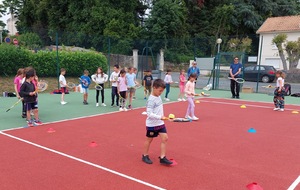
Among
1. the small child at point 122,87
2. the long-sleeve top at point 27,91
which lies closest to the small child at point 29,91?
the long-sleeve top at point 27,91

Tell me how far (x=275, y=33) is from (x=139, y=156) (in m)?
37.8

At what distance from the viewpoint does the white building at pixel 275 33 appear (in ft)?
120

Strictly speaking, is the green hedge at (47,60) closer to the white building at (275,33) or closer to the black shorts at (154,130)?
the black shorts at (154,130)

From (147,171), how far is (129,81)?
22.8 feet

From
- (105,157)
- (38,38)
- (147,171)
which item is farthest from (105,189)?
(38,38)

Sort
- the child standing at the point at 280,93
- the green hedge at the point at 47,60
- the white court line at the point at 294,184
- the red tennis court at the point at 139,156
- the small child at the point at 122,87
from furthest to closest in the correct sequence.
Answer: the green hedge at the point at 47,60, the child standing at the point at 280,93, the small child at the point at 122,87, the red tennis court at the point at 139,156, the white court line at the point at 294,184

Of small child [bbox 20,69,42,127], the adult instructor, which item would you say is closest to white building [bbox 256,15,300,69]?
the adult instructor

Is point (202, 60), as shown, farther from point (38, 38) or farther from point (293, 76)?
point (38, 38)

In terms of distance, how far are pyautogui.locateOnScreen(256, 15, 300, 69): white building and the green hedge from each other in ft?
76.8

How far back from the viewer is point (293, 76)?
2473 centimetres

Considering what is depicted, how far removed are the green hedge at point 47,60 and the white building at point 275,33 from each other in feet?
76.8

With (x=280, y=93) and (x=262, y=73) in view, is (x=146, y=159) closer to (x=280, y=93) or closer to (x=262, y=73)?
(x=280, y=93)

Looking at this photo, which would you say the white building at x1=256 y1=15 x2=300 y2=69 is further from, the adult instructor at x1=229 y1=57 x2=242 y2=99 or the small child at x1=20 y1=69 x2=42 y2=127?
the small child at x1=20 y1=69 x2=42 y2=127

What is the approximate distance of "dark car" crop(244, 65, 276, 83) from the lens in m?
25.2
